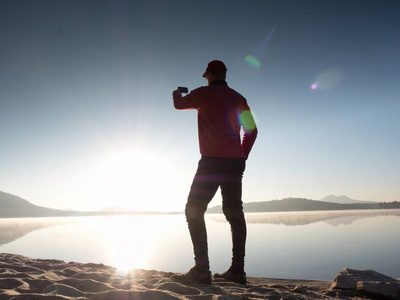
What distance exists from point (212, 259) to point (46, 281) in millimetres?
7254

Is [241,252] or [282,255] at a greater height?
[241,252]

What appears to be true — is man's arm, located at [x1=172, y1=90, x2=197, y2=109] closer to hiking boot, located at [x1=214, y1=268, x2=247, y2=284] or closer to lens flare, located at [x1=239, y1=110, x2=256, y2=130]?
lens flare, located at [x1=239, y1=110, x2=256, y2=130]

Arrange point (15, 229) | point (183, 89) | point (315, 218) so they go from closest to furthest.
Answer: point (183, 89), point (15, 229), point (315, 218)

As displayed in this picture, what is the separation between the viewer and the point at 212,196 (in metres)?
3.54

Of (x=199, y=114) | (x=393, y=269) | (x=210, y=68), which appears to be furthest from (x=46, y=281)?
(x=393, y=269)

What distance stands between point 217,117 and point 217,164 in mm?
632

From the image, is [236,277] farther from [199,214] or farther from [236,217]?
[199,214]

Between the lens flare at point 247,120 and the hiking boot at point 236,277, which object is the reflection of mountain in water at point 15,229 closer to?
the hiking boot at point 236,277

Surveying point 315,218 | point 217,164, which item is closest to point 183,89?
point 217,164

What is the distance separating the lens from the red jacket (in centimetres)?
360

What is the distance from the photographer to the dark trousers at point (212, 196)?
3.44 metres

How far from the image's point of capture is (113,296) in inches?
104

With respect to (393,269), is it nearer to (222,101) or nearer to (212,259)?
(212,259)

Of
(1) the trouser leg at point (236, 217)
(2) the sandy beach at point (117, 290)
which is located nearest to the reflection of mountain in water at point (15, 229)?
(2) the sandy beach at point (117, 290)
